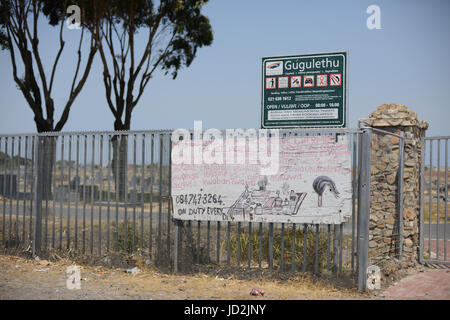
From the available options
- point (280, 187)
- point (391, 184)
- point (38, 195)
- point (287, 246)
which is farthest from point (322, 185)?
point (38, 195)

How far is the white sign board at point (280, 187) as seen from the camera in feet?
22.7

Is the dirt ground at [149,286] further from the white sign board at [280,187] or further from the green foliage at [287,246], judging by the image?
the white sign board at [280,187]

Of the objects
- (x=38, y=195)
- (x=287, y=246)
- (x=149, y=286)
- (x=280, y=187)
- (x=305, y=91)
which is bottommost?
(x=149, y=286)

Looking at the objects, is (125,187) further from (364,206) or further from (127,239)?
(364,206)

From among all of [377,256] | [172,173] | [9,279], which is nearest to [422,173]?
[377,256]

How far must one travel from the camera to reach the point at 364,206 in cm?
676

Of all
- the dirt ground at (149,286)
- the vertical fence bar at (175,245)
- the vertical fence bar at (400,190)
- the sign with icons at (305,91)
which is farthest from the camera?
the vertical fence bar at (400,190)

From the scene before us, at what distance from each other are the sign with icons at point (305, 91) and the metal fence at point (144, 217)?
1.25m

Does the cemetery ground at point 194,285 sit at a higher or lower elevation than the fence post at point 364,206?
lower

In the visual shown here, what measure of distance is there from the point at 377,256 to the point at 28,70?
1742 centimetres

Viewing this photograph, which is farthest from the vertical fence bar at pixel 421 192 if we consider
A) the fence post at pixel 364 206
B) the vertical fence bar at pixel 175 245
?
the vertical fence bar at pixel 175 245

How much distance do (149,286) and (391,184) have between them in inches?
178

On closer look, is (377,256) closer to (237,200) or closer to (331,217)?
(331,217)

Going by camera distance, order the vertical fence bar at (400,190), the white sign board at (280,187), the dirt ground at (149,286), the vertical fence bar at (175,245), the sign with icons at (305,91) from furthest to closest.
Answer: the vertical fence bar at (400,190), the sign with icons at (305,91), the vertical fence bar at (175,245), the white sign board at (280,187), the dirt ground at (149,286)
